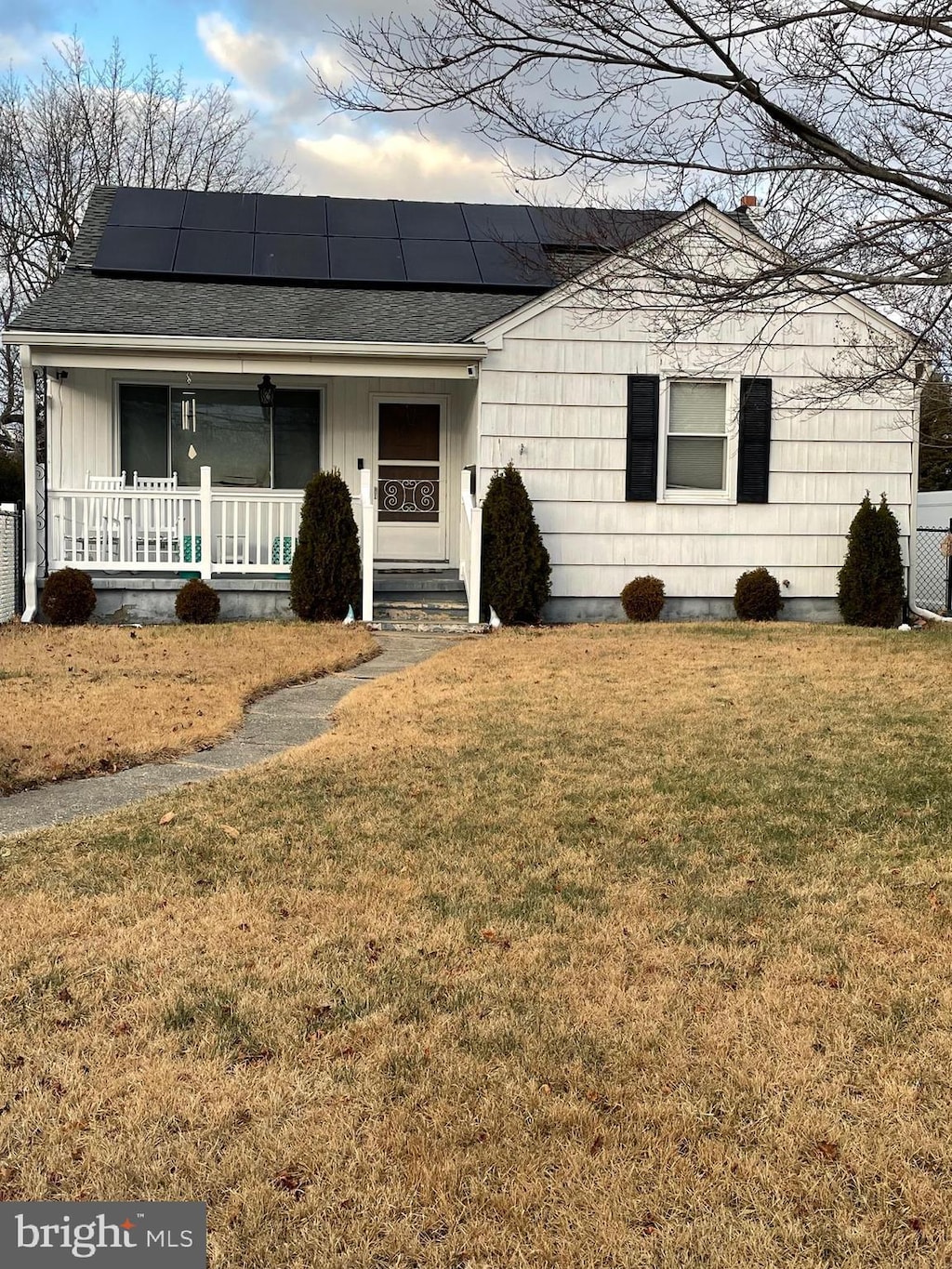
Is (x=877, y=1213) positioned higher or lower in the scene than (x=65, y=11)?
lower

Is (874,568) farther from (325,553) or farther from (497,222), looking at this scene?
(497,222)

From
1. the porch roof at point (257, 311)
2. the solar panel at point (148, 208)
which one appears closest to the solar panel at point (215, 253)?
the porch roof at point (257, 311)

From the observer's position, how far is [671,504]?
1322 centimetres

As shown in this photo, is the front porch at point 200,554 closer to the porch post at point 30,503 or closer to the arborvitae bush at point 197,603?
the porch post at point 30,503

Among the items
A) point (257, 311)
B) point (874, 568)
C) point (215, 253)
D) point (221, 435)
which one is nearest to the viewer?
point (874, 568)

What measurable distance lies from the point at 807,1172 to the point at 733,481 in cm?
1135

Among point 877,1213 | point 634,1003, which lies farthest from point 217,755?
point 877,1213

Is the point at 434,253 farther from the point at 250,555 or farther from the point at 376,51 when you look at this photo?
the point at 376,51

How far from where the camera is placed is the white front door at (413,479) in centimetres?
1423

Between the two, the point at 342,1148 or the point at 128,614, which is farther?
the point at 128,614

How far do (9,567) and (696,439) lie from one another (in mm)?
7920

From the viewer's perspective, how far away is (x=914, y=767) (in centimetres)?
613

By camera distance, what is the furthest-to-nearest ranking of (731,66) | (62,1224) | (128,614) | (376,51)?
(128,614) < (376,51) < (731,66) < (62,1224)

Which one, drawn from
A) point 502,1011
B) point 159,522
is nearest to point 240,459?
point 159,522
